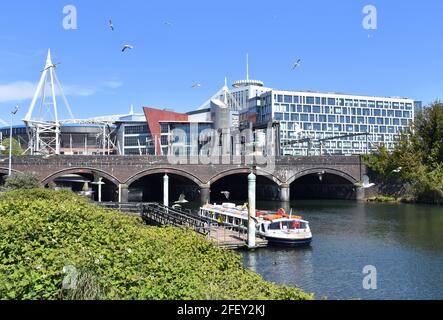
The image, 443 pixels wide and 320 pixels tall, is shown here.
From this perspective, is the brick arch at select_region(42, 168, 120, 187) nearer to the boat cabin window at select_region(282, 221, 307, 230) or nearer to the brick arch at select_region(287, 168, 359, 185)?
the brick arch at select_region(287, 168, 359, 185)

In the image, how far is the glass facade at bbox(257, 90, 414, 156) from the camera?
15050cm

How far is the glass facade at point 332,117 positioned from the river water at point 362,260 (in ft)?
325

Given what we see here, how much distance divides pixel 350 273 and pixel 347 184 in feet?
210

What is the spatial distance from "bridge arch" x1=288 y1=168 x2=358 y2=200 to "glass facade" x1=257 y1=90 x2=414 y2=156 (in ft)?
153

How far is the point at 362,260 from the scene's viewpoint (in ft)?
104

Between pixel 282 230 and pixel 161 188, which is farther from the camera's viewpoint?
pixel 161 188

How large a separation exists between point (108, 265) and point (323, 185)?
290 feet

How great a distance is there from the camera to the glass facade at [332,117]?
494ft

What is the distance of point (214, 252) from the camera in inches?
650

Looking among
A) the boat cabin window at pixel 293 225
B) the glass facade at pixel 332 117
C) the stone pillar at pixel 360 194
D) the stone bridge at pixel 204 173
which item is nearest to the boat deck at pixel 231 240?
the boat cabin window at pixel 293 225

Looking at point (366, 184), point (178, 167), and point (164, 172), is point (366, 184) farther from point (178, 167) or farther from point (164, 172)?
point (164, 172)

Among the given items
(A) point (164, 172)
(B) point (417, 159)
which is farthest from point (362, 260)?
(B) point (417, 159)

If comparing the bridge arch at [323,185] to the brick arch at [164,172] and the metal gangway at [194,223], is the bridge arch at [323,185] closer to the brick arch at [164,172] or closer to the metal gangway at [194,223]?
the brick arch at [164,172]
